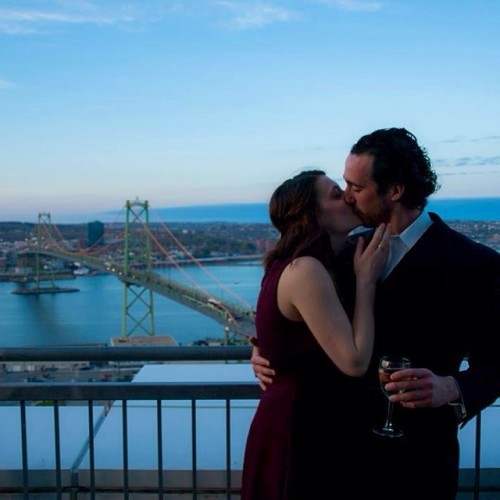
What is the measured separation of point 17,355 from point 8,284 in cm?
541

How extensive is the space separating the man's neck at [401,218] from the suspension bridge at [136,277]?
417cm

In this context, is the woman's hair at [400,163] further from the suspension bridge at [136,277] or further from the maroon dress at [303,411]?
the suspension bridge at [136,277]

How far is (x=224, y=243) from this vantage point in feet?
37.9

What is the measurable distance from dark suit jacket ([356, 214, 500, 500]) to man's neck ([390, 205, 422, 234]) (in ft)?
0.37

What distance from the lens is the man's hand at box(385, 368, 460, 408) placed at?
62.8 inches

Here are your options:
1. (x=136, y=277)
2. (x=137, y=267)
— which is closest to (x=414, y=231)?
(x=136, y=277)

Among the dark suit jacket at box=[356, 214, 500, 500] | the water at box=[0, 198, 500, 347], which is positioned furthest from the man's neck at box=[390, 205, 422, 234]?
the water at box=[0, 198, 500, 347]

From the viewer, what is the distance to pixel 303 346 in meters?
1.82

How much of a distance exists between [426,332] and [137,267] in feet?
53.2

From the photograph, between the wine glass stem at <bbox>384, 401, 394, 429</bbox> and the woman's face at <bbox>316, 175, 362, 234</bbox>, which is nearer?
the wine glass stem at <bbox>384, 401, 394, 429</bbox>

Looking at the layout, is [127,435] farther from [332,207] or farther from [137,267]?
[137,267]

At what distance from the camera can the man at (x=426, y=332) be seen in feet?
5.68

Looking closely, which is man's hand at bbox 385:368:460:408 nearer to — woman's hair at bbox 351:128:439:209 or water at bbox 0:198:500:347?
woman's hair at bbox 351:128:439:209

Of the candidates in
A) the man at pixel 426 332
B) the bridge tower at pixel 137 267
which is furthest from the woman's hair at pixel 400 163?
the bridge tower at pixel 137 267
